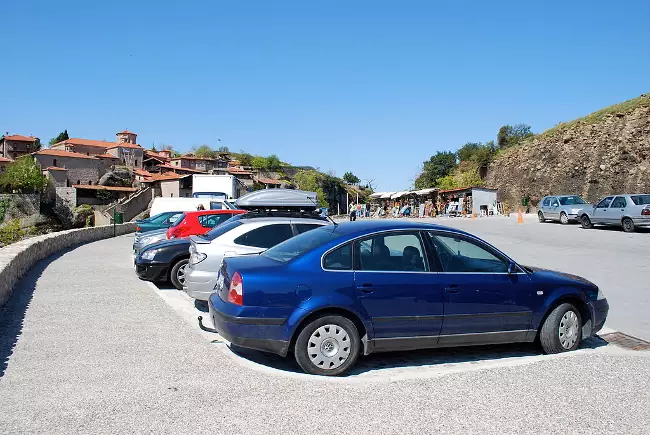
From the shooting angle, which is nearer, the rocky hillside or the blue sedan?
the blue sedan

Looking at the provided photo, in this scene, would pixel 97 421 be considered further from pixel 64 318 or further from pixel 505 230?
pixel 505 230

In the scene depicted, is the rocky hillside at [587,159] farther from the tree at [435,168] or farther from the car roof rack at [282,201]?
the car roof rack at [282,201]

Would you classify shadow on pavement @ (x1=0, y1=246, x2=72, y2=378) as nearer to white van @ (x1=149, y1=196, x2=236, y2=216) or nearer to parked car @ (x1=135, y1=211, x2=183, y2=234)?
parked car @ (x1=135, y1=211, x2=183, y2=234)

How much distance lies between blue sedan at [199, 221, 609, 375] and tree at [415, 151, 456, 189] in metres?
76.6

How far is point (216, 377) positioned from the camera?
5.33 metres

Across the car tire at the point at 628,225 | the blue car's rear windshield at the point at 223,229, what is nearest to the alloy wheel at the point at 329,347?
the blue car's rear windshield at the point at 223,229

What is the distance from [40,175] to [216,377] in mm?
86465

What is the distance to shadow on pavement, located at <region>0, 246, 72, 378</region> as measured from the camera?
6.22m

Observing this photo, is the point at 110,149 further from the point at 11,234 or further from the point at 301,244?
the point at 301,244

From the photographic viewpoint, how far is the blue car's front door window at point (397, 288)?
5594 mm

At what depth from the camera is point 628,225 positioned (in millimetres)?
23250

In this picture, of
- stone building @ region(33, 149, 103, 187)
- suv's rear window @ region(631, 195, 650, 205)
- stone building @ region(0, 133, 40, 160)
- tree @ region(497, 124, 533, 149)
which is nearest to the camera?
suv's rear window @ region(631, 195, 650, 205)

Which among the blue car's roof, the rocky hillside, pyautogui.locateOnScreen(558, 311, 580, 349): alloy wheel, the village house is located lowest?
pyautogui.locateOnScreen(558, 311, 580, 349): alloy wheel

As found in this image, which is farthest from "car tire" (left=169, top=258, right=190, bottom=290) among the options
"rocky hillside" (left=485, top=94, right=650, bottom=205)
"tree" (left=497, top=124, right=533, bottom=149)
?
"tree" (left=497, top=124, right=533, bottom=149)
